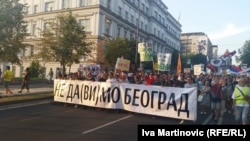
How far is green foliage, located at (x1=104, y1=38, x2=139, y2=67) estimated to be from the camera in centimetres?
4269

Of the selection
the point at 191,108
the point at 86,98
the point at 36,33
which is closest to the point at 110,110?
the point at 86,98

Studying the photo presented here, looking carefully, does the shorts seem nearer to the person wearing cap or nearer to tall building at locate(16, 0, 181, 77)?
the person wearing cap

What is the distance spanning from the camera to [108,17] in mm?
52406

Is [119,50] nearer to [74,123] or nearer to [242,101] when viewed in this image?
[74,123]

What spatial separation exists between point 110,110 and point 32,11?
4845 centimetres

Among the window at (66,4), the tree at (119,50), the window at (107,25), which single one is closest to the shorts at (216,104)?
the tree at (119,50)

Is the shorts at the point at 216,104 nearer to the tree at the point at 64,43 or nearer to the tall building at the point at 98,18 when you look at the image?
the tree at the point at 64,43

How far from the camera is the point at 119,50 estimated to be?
42.7 m

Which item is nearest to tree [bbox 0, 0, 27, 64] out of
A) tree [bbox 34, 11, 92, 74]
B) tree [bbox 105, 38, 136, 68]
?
tree [bbox 34, 11, 92, 74]

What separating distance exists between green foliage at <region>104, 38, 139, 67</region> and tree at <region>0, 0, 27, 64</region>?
1426cm

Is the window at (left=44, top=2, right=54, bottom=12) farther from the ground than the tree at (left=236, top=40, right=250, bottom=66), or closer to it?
farther from the ground

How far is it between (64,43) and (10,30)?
195 inches

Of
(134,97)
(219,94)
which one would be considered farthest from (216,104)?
(134,97)

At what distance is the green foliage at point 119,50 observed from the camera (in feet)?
140
